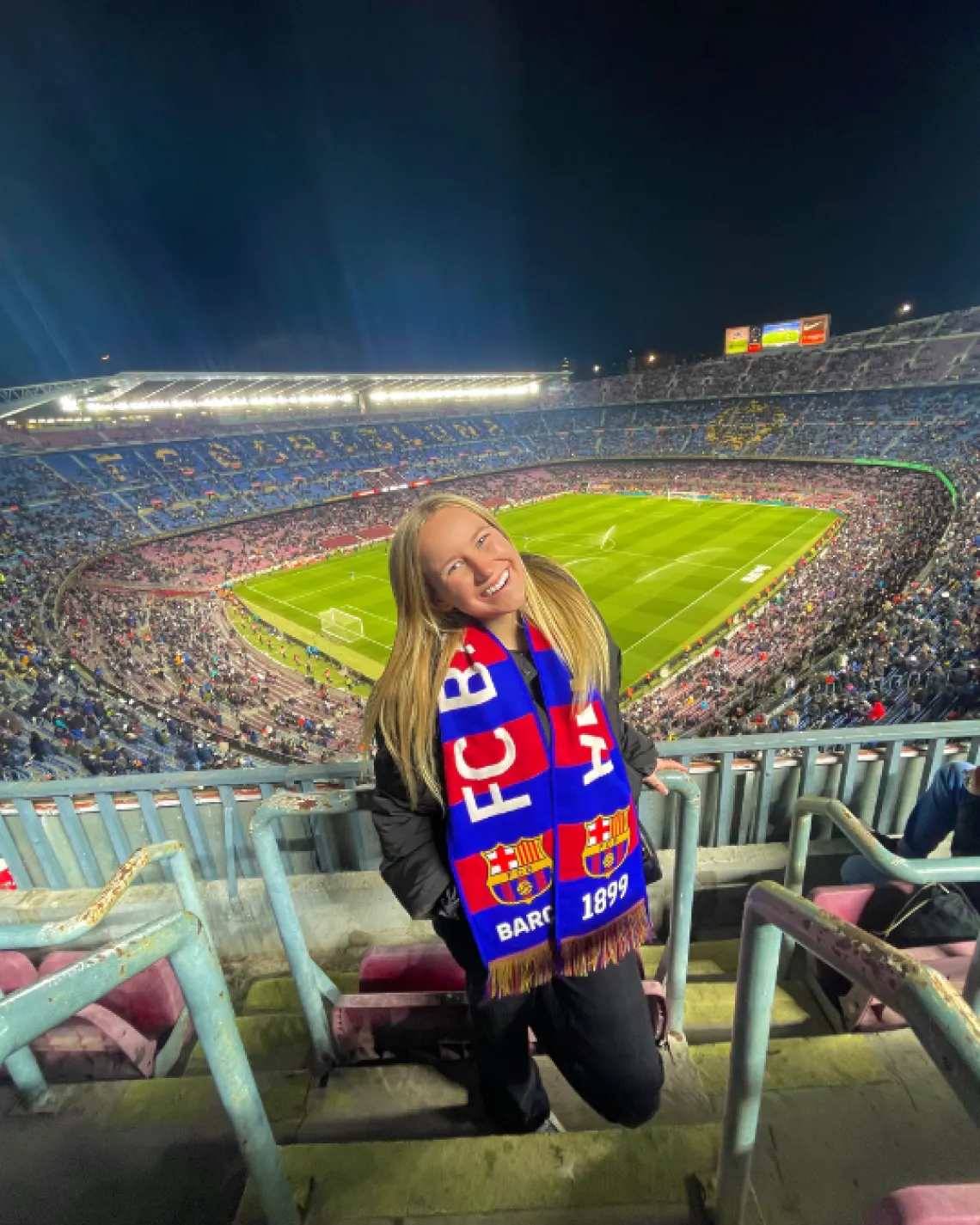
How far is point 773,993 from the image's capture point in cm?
143

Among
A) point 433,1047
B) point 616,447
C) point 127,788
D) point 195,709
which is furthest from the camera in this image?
point 616,447

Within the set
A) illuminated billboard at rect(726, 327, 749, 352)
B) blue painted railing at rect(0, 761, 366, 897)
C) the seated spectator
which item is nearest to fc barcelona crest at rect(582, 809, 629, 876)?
the seated spectator

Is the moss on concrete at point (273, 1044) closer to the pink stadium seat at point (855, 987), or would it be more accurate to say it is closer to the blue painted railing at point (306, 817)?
the blue painted railing at point (306, 817)

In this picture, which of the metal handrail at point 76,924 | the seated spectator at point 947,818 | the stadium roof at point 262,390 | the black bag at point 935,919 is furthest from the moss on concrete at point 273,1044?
the stadium roof at point 262,390

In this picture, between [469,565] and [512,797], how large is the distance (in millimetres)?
784

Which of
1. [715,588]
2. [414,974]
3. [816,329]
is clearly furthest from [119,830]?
[816,329]

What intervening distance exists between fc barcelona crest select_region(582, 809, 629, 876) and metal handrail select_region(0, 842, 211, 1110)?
1.20 m

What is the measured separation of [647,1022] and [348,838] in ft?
8.86

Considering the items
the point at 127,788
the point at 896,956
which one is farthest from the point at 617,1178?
the point at 127,788

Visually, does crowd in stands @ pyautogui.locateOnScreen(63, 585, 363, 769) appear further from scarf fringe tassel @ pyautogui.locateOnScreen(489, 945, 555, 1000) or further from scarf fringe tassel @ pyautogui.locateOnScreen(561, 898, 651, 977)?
scarf fringe tassel @ pyautogui.locateOnScreen(561, 898, 651, 977)

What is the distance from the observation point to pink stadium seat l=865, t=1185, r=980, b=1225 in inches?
37.9

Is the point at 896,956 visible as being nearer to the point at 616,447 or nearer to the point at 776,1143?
the point at 776,1143

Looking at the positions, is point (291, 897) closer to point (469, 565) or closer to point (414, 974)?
point (414, 974)

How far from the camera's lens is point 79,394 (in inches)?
1464
